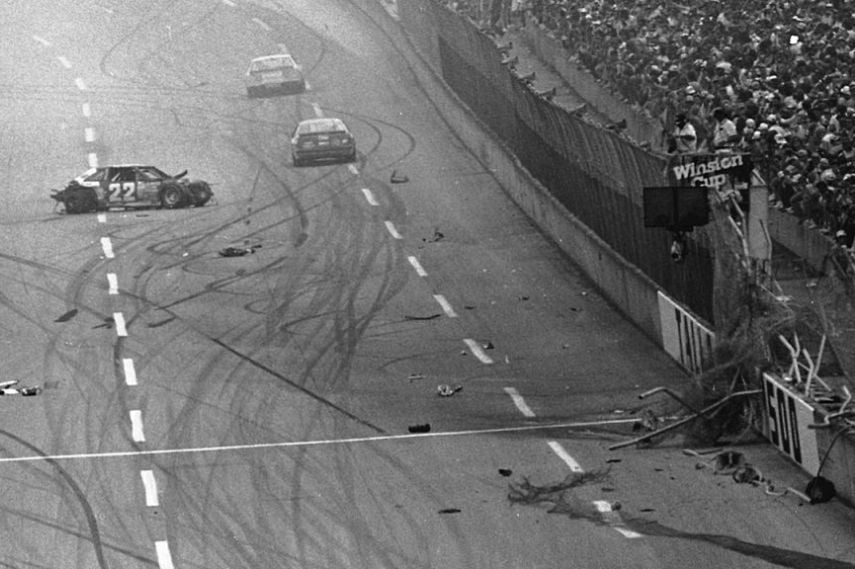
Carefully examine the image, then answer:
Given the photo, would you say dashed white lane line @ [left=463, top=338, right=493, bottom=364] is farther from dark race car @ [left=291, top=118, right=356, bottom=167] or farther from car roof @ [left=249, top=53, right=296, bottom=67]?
car roof @ [left=249, top=53, right=296, bottom=67]

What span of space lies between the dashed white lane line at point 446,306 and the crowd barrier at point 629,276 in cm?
283

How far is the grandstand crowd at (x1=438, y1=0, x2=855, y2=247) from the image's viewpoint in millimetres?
28266

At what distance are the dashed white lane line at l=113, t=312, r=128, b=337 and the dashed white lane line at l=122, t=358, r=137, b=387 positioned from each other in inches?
81.3

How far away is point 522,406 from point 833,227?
537cm

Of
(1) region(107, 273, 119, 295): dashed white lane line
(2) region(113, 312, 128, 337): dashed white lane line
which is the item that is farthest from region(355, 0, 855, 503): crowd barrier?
(1) region(107, 273, 119, 295): dashed white lane line

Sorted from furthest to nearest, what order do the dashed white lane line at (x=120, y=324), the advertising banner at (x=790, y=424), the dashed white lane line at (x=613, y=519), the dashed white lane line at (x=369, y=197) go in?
1. the dashed white lane line at (x=369, y=197)
2. the dashed white lane line at (x=120, y=324)
3. the advertising banner at (x=790, y=424)
4. the dashed white lane line at (x=613, y=519)

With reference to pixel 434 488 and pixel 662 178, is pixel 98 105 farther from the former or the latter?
pixel 434 488

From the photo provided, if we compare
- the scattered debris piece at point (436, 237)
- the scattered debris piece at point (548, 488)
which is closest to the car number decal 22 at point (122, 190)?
the scattered debris piece at point (436, 237)

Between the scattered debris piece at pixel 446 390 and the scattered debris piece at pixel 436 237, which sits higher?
the scattered debris piece at pixel 446 390

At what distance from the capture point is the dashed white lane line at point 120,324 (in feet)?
106

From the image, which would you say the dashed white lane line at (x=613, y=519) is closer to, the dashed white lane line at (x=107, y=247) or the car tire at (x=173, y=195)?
the dashed white lane line at (x=107, y=247)

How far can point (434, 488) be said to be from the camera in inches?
859

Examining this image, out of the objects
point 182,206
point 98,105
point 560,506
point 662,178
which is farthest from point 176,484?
point 98,105

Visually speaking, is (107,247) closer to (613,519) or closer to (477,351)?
(477,351)
